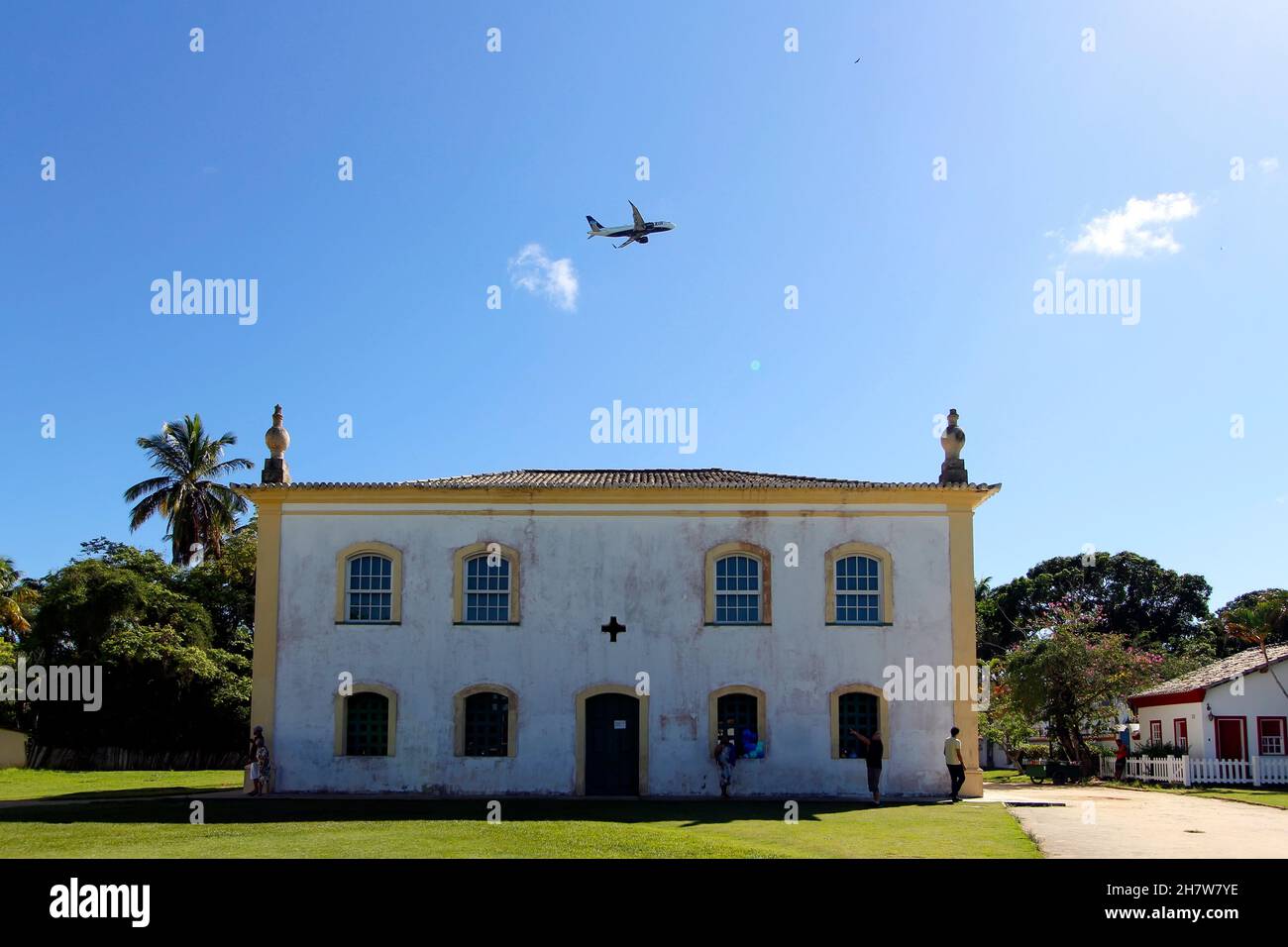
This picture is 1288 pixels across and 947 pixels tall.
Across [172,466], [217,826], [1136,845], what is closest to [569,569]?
[217,826]

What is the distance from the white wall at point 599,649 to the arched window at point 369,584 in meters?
0.18

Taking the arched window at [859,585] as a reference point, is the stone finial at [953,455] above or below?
above

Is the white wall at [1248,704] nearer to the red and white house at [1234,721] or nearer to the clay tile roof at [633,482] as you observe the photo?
the red and white house at [1234,721]

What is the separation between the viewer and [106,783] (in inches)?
1109

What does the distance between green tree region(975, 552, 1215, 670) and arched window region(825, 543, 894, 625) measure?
3719 centimetres

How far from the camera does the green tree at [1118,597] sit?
59031mm

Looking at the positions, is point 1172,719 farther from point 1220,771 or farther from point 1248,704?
point 1220,771

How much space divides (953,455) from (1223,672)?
1339 cm

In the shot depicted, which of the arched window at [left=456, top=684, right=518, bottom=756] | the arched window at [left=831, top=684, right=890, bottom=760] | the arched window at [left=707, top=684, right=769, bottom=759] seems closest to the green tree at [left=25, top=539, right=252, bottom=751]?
the arched window at [left=456, top=684, right=518, bottom=756]

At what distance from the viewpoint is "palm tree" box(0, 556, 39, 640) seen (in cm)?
4053

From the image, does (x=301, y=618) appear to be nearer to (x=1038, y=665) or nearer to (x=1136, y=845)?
(x=1136, y=845)

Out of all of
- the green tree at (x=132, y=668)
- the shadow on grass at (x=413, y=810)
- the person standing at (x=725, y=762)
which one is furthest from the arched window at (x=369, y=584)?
the green tree at (x=132, y=668)

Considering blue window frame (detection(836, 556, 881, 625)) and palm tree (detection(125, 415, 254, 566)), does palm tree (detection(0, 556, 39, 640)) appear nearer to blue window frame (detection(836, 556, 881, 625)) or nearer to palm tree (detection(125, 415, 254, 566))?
palm tree (detection(125, 415, 254, 566))

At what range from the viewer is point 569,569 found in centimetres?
2292
